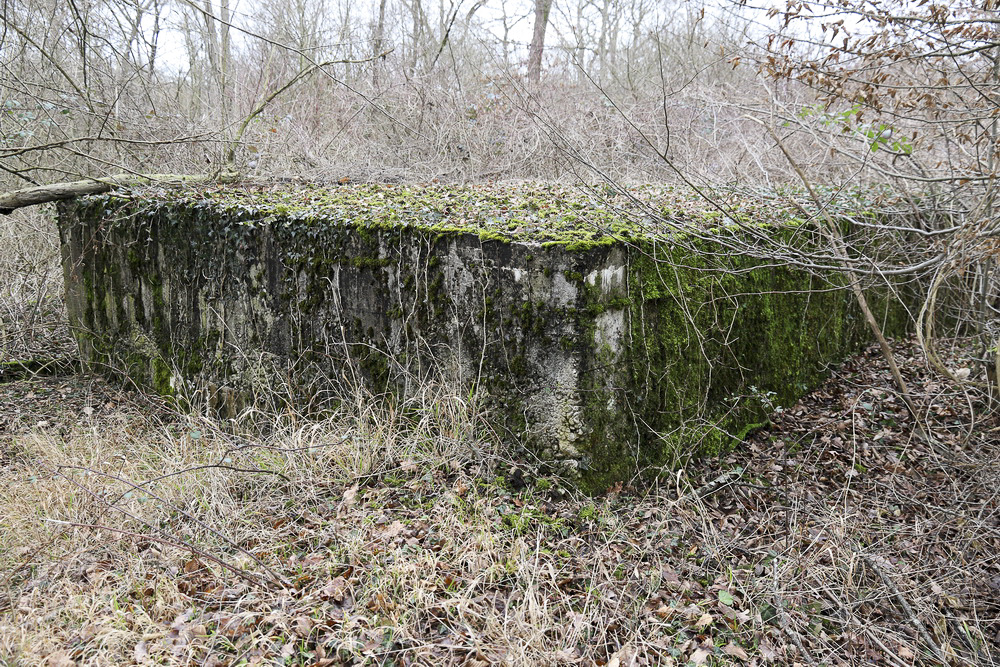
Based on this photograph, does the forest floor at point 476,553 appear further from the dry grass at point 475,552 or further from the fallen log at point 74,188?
the fallen log at point 74,188

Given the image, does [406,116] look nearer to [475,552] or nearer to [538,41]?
[538,41]

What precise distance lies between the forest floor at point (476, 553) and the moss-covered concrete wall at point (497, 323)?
0.93ft

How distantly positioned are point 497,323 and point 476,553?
1.39m

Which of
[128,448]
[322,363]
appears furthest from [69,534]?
[322,363]

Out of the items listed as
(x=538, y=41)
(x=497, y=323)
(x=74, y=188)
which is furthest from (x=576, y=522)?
(x=538, y=41)

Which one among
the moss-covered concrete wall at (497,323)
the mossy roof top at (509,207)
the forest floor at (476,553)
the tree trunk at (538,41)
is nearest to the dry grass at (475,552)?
the forest floor at (476,553)

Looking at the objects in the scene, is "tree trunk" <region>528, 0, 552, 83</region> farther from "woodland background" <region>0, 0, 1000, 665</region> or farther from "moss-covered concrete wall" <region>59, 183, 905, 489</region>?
"moss-covered concrete wall" <region>59, 183, 905, 489</region>

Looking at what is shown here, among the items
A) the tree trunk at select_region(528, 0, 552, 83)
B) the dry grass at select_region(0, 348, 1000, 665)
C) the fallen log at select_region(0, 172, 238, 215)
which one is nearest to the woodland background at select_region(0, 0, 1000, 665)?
the dry grass at select_region(0, 348, 1000, 665)

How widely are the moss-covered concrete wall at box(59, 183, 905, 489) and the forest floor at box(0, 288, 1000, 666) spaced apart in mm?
282

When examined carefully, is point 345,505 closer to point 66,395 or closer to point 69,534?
point 69,534

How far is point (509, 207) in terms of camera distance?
500cm

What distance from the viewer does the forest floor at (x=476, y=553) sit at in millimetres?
2990

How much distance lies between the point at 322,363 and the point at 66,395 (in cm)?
335

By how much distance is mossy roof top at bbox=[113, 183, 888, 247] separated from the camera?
4230mm
